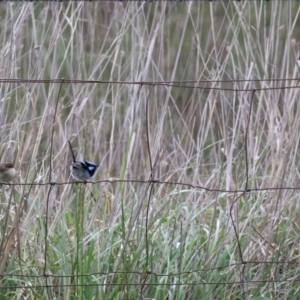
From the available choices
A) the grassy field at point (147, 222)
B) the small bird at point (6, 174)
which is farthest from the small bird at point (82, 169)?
the small bird at point (6, 174)

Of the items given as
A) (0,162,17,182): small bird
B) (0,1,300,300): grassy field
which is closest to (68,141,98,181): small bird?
(0,1,300,300): grassy field

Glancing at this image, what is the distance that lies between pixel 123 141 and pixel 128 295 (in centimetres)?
115

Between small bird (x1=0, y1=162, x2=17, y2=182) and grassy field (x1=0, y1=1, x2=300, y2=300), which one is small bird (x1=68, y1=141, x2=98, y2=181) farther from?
small bird (x1=0, y1=162, x2=17, y2=182)

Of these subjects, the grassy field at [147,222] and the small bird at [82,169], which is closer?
the small bird at [82,169]

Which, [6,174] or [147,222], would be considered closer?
[6,174]

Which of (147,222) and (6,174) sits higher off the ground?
(6,174)

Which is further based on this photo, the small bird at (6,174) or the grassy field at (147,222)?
the grassy field at (147,222)

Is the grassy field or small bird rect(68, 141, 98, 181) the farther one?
the grassy field

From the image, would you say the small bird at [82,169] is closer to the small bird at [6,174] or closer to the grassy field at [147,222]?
the grassy field at [147,222]

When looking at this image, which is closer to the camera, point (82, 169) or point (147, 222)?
point (82, 169)

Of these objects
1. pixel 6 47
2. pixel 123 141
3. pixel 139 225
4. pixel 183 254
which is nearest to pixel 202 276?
pixel 183 254

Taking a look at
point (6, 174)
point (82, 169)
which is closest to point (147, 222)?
point (82, 169)

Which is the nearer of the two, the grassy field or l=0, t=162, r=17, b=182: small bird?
l=0, t=162, r=17, b=182: small bird

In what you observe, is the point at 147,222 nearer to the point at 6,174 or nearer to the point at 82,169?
the point at 82,169
